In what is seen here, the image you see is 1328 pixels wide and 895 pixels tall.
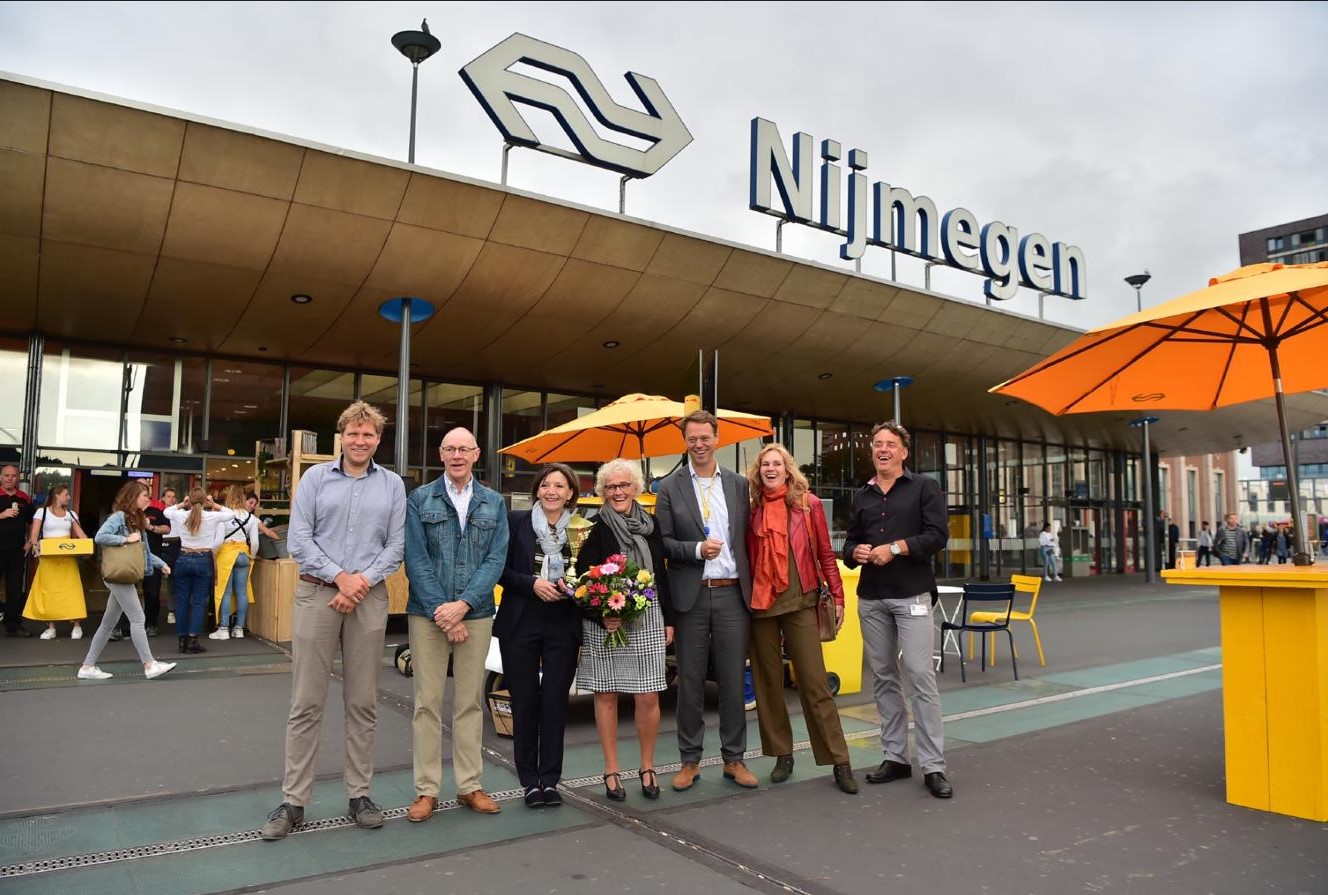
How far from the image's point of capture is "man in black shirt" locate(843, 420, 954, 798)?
4.86 metres

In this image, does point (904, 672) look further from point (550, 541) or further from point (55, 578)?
point (55, 578)

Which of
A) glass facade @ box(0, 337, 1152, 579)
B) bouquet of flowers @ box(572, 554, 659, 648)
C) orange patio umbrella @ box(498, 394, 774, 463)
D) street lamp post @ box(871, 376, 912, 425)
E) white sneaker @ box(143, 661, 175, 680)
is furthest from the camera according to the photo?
street lamp post @ box(871, 376, 912, 425)

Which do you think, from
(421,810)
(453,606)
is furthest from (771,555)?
(421,810)

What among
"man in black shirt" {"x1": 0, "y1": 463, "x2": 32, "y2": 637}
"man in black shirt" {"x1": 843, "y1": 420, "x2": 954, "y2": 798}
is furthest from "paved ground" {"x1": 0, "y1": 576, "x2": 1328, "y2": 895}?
"man in black shirt" {"x1": 0, "y1": 463, "x2": 32, "y2": 637}

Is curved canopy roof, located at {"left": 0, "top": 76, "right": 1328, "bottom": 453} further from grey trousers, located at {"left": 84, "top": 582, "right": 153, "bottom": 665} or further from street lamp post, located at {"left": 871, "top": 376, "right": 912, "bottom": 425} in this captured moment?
grey trousers, located at {"left": 84, "top": 582, "right": 153, "bottom": 665}

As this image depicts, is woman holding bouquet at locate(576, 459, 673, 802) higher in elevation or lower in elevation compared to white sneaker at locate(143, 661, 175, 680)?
higher

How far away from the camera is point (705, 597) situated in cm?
481

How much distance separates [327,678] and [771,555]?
2.28m

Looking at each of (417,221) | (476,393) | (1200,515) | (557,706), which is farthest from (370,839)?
(1200,515)

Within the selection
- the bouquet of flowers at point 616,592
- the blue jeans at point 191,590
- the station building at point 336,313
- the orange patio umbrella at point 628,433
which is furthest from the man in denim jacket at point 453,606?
the blue jeans at point 191,590

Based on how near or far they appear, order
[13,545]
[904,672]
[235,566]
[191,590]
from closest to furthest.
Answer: [904,672] < [191,590] < [13,545] < [235,566]

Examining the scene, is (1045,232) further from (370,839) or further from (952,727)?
(370,839)

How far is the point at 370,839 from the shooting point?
3959 millimetres

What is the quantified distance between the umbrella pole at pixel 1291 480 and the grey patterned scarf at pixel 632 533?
3388mm
